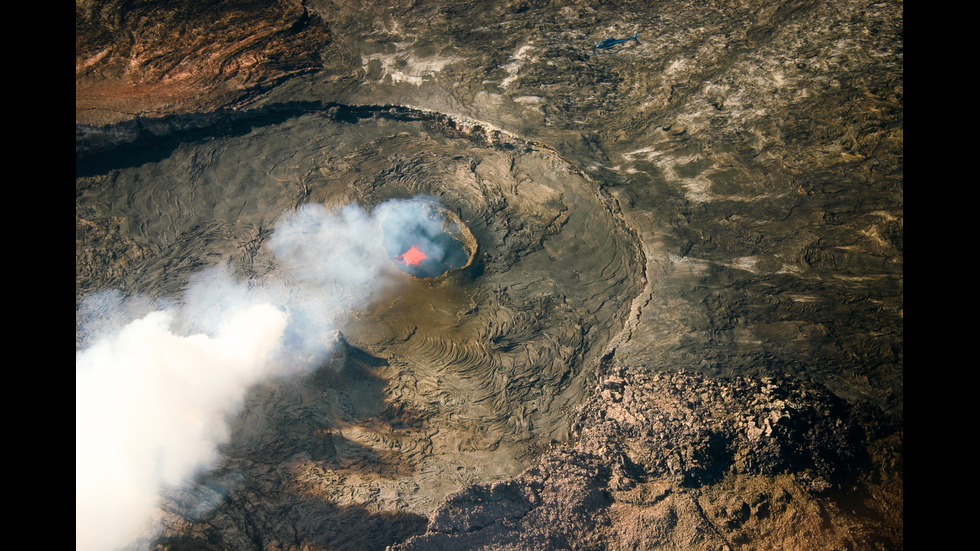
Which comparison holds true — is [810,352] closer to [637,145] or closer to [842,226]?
[842,226]

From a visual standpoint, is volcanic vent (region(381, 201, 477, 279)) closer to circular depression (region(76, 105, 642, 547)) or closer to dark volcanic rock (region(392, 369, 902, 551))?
circular depression (region(76, 105, 642, 547))

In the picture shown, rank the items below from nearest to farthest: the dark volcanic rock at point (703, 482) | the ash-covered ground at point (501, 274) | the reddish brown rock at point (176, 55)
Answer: the dark volcanic rock at point (703, 482) → the ash-covered ground at point (501, 274) → the reddish brown rock at point (176, 55)

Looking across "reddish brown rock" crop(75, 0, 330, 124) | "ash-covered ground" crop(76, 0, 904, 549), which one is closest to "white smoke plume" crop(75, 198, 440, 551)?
"ash-covered ground" crop(76, 0, 904, 549)

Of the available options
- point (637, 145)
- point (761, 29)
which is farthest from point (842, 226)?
point (761, 29)

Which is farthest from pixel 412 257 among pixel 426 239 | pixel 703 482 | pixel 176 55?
pixel 176 55

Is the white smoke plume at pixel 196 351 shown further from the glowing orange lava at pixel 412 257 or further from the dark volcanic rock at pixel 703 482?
the dark volcanic rock at pixel 703 482

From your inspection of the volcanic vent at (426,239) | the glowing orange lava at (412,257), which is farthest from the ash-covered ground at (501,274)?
the glowing orange lava at (412,257)
